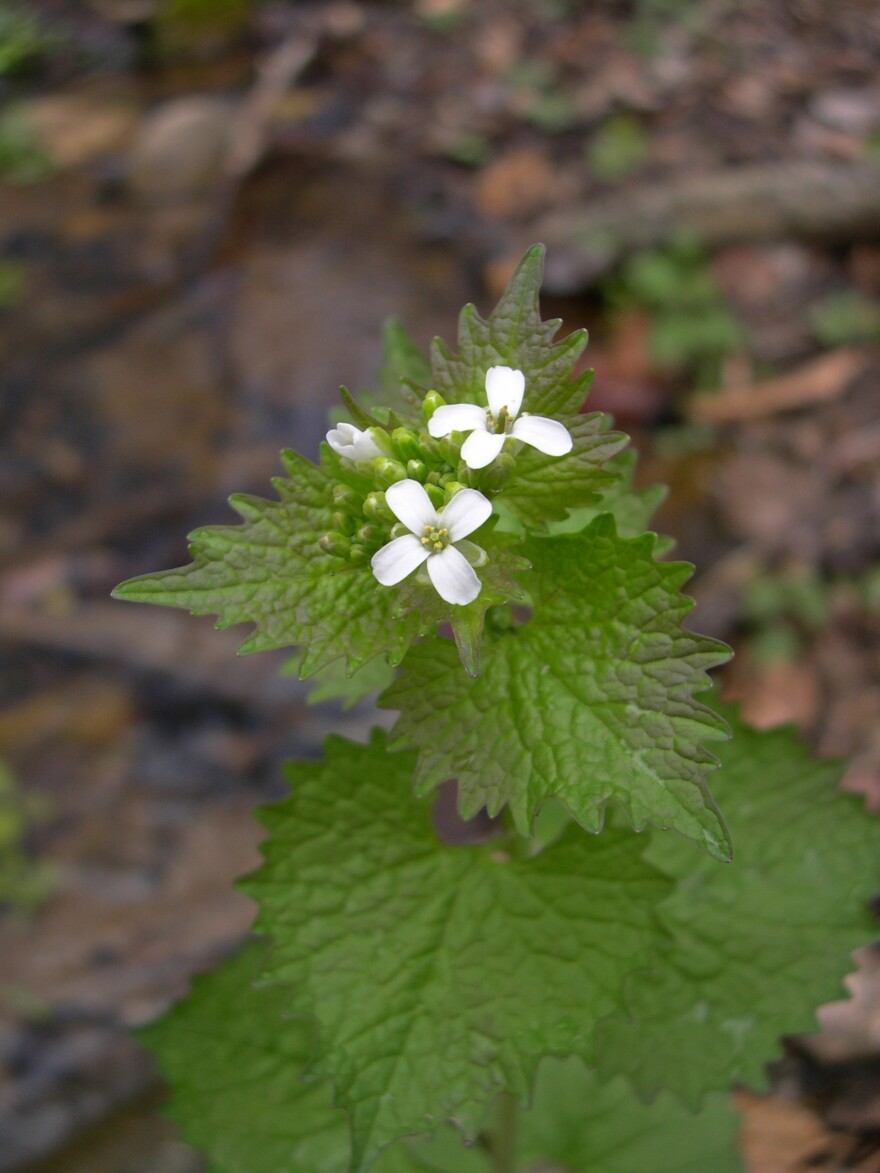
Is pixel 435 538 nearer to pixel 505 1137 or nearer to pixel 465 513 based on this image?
pixel 465 513

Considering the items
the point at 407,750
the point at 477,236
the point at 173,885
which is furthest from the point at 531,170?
the point at 407,750

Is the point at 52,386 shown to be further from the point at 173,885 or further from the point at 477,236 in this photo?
the point at 173,885

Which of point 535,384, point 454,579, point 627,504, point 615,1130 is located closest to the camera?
point 454,579

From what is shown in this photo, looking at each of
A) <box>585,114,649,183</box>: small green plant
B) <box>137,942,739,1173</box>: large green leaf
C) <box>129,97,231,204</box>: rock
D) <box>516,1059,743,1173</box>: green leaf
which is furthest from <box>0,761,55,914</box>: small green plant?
<box>585,114,649,183</box>: small green plant

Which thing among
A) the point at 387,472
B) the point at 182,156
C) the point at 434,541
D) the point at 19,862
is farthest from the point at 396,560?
the point at 182,156

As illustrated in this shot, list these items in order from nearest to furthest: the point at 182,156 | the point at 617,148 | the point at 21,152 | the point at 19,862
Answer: the point at 19,862 < the point at 617,148 < the point at 182,156 < the point at 21,152

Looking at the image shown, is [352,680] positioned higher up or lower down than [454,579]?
higher up

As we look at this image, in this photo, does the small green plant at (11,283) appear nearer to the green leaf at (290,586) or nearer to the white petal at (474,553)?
the green leaf at (290,586)
